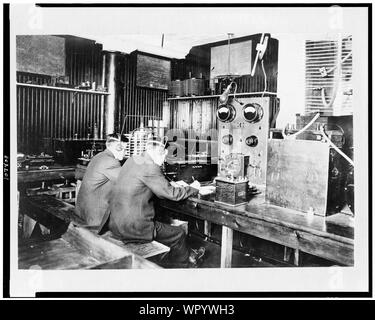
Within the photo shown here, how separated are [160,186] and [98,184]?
98 cm

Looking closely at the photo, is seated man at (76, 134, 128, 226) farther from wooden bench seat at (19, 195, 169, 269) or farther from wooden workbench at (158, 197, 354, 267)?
wooden workbench at (158, 197, 354, 267)

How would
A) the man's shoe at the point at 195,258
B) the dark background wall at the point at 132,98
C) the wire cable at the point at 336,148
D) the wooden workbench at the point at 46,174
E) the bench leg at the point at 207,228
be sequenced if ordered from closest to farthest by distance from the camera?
the wire cable at the point at 336,148 → the man's shoe at the point at 195,258 → the bench leg at the point at 207,228 → the wooden workbench at the point at 46,174 → the dark background wall at the point at 132,98

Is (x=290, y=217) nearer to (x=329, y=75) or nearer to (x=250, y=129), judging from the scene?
(x=329, y=75)

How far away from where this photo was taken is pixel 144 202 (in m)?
3.24

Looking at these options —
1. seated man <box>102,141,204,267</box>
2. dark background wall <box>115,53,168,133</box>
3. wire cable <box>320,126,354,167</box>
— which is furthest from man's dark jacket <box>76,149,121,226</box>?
dark background wall <box>115,53,168,133</box>

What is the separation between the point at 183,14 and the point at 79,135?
412cm

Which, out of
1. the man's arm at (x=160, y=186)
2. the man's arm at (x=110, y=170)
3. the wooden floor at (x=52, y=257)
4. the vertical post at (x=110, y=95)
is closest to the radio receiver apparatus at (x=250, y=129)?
the man's arm at (x=160, y=186)

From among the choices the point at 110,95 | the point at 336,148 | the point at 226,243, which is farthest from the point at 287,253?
the point at 110,95

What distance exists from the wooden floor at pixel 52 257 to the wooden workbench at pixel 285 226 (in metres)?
1.03

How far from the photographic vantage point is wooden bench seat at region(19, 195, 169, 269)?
268 cm

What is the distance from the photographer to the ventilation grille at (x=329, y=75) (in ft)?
8.93

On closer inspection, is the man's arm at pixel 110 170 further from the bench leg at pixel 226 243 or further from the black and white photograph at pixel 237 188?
the bench leg at pixel 226 243

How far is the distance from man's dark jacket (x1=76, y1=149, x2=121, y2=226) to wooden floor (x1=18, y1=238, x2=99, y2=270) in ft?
1.81
